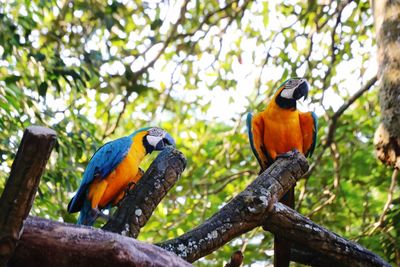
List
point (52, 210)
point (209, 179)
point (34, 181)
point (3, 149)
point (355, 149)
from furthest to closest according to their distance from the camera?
point (209, 179), point (355, 149), point (52, 210), point (3, 149), point (34, 181)

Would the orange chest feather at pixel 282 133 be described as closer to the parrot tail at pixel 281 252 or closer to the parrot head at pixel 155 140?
the parrot head at pixel 155 140

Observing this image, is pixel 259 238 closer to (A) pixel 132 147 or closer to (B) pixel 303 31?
(B) pixel 303 31

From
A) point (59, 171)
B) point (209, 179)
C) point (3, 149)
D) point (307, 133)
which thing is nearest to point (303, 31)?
point (209, 179)

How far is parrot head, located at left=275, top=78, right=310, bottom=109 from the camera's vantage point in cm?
449

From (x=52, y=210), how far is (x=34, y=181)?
2.85 metres

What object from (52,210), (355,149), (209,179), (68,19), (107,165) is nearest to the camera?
(107,165)

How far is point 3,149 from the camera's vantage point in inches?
160

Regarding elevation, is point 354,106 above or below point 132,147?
above

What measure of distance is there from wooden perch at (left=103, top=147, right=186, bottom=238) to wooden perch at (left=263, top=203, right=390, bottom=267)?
0.50 meters

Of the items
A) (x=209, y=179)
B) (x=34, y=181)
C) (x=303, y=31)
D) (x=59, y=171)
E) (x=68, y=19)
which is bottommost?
(x=34, y=181)

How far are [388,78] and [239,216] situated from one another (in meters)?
1.39

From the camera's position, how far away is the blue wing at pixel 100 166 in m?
3.52

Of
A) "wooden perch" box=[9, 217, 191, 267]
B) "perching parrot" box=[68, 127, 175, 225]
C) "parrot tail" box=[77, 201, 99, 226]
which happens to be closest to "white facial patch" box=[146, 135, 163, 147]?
"perching parrot" box=[68, 127, 175, 225]

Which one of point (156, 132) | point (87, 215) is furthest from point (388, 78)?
point (87, 215)
